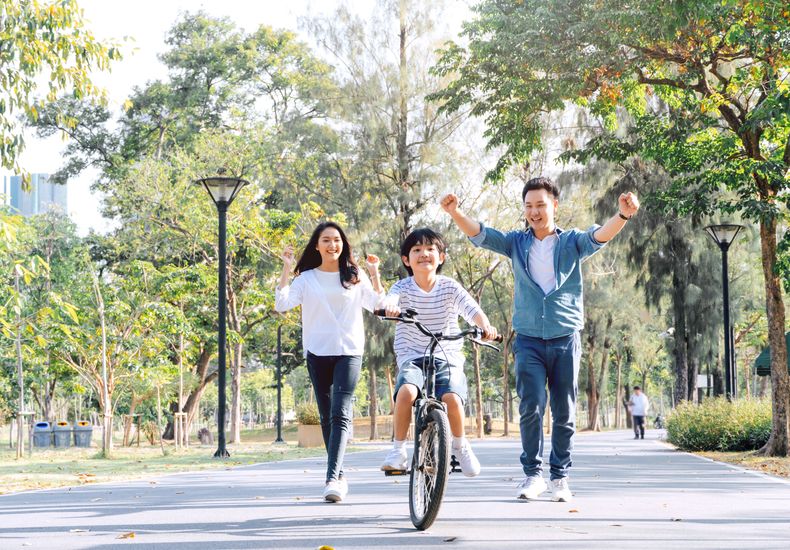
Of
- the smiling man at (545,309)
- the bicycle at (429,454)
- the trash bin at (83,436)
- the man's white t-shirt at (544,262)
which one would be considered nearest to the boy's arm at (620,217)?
the smiling man at (545,309)

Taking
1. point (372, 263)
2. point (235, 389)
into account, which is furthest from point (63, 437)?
point (372, 263)

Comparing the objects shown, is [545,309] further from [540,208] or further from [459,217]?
[459,217]

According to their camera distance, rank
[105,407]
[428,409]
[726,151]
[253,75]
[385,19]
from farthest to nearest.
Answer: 1. [253,75]
2. [385,19]
3. [105,407]
4. [726,151]
5. [428,409]

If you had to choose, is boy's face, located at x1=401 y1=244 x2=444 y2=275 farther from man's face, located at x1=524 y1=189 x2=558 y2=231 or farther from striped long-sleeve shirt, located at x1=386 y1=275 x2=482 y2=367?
man's face, located at x1=524 y1=189 x2=558 y2=231

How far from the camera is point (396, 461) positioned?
7219 millimetres

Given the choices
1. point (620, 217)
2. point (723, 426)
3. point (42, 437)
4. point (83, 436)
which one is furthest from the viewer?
point (42, 437)

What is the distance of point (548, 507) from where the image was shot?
752 centimetres

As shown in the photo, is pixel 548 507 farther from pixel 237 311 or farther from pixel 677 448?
pixel 237 311

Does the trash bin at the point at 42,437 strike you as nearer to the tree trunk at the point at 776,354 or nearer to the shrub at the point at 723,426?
the shrub at the point at 723,426

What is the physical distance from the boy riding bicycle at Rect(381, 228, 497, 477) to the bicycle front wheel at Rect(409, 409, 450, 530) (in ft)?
2.01

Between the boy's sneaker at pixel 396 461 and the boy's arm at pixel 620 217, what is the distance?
1.94 metres

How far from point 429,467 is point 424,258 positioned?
1776mm

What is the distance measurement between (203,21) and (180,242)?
14.5 m

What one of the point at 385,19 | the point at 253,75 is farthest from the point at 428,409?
the point at 253,75
